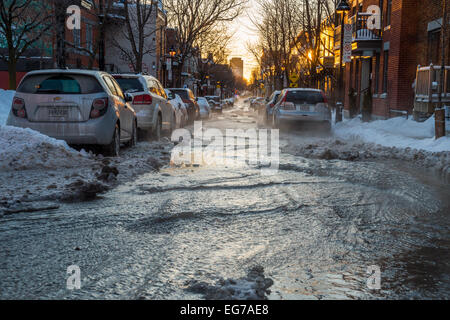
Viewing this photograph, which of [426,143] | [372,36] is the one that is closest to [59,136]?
[426,143]

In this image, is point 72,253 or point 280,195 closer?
point 72,253

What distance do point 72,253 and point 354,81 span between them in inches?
1275

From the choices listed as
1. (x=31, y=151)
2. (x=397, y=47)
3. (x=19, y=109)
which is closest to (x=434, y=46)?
(x=397, y=47)

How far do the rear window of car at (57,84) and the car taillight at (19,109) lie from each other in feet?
0.66

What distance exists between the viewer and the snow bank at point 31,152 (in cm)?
888

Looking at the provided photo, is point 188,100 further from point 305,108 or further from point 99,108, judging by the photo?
point 99,108

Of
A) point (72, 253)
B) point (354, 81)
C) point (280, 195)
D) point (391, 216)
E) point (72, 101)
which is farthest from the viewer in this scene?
point (354, 81)

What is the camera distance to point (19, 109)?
34.3ft

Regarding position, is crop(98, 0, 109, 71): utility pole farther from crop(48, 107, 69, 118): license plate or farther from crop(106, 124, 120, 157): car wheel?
crop(48, 107, 69, 118): license plate

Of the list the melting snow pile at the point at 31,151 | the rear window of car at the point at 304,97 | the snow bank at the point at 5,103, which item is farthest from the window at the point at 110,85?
the rear window of car at the point at 304,97

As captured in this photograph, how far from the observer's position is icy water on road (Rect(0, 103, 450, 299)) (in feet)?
12.6

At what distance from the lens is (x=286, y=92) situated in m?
19.4

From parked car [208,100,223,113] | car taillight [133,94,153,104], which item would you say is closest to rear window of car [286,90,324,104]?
car taillight [133,94,153,104]
